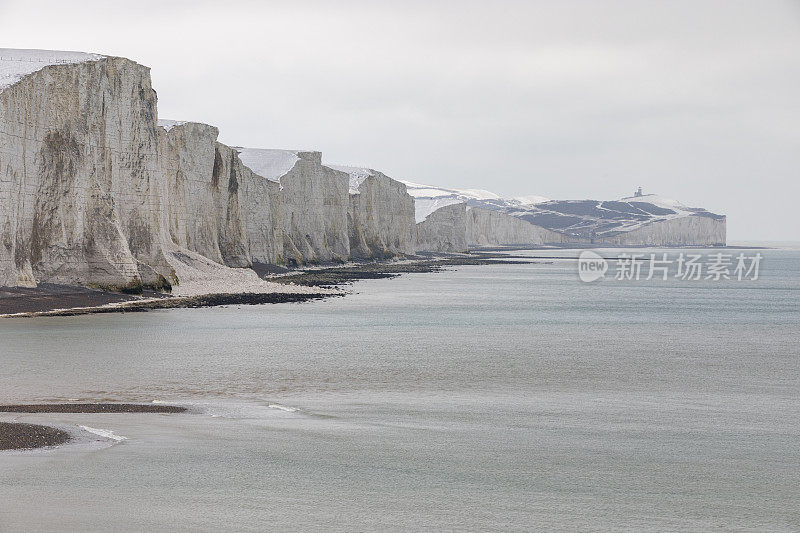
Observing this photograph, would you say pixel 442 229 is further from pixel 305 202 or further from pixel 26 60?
pixel 26 60

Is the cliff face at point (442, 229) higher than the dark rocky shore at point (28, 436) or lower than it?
higher

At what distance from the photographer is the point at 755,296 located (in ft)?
208

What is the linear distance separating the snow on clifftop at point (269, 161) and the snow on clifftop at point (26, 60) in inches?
1601

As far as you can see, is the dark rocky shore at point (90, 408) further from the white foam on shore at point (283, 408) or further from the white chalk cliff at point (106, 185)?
the white chalk cliff at point (106, 185)

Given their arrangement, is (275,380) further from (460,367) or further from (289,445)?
(289,445)

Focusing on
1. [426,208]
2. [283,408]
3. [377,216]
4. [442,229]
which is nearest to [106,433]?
[283,408]

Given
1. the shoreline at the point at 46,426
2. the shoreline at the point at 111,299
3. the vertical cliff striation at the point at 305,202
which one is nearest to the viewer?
the shoreline at the point at 46,426

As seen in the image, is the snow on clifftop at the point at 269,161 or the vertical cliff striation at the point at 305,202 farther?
the vertical cliff striation at the point at 305,202

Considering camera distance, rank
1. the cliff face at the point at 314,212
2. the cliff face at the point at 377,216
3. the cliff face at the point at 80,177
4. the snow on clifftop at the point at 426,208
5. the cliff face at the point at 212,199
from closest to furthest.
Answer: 1. the cliff face at the point at 80,177
2. the cliff face at the point at 212,199
3. the cliff face at the point at 314,212
4. the cliff face at the point at 377,216
5. the snow on clifftop at the point at 426,208

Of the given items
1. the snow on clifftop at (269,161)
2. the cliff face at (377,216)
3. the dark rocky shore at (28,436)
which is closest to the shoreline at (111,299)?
the dark rocky shore at (28,436)

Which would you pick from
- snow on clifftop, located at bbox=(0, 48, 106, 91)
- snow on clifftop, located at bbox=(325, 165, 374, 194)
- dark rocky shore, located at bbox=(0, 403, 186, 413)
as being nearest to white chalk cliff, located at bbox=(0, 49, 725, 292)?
snow on clifftop, located at bbox=(0, 48, 106, 91)

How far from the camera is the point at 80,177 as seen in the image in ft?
129

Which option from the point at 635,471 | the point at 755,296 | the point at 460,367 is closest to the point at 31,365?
the point at 460,367

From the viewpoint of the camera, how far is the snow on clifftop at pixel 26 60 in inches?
1435
